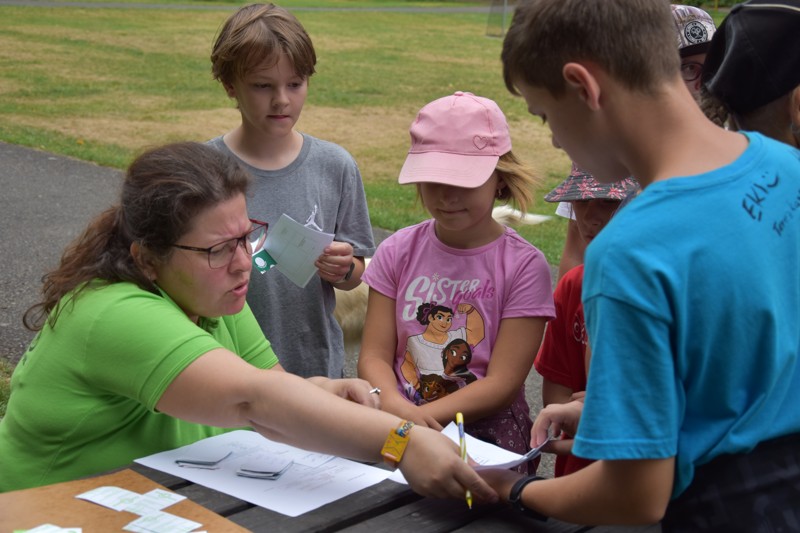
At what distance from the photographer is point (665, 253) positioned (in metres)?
1.46

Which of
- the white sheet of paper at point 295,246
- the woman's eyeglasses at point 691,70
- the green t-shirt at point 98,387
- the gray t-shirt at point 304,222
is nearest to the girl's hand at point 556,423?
the green t-shirt at point 98,387

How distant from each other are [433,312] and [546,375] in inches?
15.8

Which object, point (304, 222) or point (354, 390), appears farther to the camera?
point (304, 222)

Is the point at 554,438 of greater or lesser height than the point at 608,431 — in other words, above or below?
below

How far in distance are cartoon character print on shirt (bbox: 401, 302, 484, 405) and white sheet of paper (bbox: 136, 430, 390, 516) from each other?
55cm

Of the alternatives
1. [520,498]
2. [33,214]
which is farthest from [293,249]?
[33,214]

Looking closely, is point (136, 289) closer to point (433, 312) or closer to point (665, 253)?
point (433, 312)

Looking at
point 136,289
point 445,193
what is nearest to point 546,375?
point 445,193

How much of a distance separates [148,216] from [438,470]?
92cm

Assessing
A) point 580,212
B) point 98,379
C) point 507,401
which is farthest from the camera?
point 580,212

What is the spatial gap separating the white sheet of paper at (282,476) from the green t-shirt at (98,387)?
107mm

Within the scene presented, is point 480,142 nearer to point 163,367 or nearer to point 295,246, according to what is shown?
point 295,246

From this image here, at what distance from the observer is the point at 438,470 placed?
2039mm

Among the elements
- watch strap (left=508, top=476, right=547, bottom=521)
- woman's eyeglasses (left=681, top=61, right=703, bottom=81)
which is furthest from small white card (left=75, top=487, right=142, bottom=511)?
woman's eyeglasses (left=681, top=61, right=703, bottom=81)
